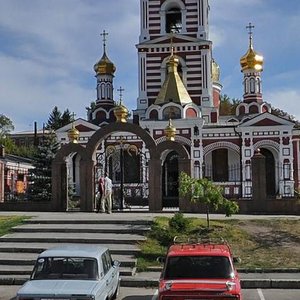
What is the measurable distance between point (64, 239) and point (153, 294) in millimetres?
4886

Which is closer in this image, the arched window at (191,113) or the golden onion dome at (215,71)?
the arched window at (191,113)

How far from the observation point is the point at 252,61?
4369 centimetres

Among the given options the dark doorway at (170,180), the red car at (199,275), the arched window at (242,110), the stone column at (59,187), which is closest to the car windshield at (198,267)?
the red car at (199,275)

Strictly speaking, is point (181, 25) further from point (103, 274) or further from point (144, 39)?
point (103, 274)

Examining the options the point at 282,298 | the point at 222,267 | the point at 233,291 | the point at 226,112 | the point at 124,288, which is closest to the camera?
the point at 233,291

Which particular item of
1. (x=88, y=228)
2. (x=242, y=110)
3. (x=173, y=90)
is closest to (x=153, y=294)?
(x=88, y=228)

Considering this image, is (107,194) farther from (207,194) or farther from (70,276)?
(70,276)

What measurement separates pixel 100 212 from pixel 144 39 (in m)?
22.2

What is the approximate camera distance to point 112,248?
15.2m

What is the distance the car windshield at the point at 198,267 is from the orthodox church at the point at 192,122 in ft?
72.7

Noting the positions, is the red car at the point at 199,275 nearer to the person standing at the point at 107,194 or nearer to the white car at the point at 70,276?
the white car at the point at 70,276

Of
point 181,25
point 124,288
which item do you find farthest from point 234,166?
point 124,288

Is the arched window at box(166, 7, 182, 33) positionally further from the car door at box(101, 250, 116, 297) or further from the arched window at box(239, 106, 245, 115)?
the car door at box(101, 250, 116, 297)

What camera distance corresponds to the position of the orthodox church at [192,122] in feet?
116
